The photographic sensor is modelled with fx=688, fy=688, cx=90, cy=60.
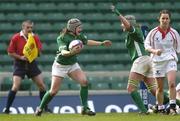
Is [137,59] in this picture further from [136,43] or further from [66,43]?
[66,43]

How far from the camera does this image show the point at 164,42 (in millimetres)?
11617

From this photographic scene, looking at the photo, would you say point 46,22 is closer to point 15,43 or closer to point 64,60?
point 15,43

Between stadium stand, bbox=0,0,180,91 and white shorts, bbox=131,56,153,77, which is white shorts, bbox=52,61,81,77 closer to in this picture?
white shorts, bbox=131,56,153,77

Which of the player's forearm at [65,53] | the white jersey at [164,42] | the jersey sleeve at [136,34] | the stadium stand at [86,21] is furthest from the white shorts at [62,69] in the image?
the stadium stand at [86,21]

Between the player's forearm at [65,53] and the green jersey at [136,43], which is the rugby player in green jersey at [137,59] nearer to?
the green jersey at [136,43]

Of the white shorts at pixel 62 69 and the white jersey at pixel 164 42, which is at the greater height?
the white jersey at pixel 164 42

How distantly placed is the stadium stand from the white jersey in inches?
304

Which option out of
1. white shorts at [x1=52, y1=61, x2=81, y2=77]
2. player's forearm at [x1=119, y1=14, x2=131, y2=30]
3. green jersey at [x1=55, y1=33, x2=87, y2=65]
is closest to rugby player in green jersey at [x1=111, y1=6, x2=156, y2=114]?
player's forearm at [x1=119, y1=14, x2=131, y2=30]

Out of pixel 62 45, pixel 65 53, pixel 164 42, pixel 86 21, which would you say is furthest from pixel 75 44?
pixel 86 21

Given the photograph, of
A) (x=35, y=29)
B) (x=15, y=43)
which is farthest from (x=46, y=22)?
(x=15, y=43)

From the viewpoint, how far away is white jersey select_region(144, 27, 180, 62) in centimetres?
1160

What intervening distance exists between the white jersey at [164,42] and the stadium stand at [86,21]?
7721mm

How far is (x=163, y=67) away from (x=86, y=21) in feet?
34.3

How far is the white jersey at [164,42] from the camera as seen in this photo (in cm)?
1160
